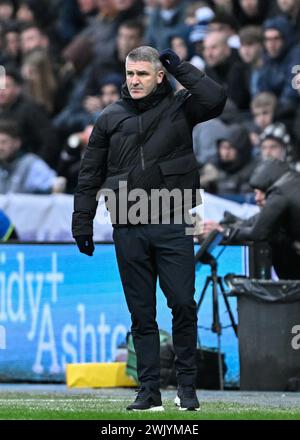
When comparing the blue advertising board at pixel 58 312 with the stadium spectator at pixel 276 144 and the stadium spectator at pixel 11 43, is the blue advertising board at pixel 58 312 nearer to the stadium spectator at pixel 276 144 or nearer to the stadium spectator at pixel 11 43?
the stadium spectator at pixel 276 144

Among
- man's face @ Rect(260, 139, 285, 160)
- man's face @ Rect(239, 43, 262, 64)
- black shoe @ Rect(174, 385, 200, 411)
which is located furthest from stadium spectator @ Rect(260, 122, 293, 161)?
black shoe @ Rect(174, 385, 200, 411)

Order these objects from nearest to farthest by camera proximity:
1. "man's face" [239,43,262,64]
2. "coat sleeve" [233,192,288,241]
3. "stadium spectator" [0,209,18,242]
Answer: "coat sleeve" [233,192,288,241] < "stadium spectator" [0,209,18,242] < "man's face" [239,43,262,64]

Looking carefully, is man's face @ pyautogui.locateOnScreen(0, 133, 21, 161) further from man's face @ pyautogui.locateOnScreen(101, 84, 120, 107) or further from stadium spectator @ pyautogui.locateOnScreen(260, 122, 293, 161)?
stadium spectator @ pyautogui.locateOnScreen(260, 122, 293, 161)

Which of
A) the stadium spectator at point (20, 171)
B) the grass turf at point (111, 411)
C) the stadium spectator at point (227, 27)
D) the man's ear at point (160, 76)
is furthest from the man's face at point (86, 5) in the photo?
the man's ear at point (160, 76)

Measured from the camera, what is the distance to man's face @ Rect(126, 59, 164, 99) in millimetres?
8688

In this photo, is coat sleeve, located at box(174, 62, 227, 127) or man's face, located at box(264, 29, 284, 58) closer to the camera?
coat sleeve, located at box(174, 62, 227, 127)

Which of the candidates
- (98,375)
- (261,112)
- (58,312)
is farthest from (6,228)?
(261,112)

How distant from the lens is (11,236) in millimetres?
14227

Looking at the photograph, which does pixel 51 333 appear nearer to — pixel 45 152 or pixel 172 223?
pixel 172 223

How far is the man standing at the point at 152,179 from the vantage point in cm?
871

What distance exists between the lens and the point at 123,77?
18.5 meters

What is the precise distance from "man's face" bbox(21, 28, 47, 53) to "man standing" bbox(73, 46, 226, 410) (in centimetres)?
1170

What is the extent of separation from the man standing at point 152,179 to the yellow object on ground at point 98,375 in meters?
3.87

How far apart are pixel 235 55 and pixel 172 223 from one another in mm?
8806
